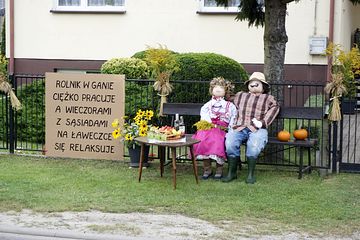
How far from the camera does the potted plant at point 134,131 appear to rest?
9445 millimetres

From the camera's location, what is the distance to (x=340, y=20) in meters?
16.3

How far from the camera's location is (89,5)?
18188mm

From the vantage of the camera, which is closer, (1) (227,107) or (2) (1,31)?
(1) (227,107)

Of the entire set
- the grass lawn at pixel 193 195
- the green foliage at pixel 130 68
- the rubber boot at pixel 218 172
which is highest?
the green foliage at pixel 130 68

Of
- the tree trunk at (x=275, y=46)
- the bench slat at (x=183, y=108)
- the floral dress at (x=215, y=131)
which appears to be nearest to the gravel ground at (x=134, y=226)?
the floral dress at (x=215, y=131)

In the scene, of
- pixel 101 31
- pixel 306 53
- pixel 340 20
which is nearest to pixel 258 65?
pixel 306 53

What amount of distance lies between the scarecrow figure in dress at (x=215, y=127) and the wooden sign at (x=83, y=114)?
4.93ft

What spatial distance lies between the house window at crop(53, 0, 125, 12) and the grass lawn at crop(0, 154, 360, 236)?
8.76 m

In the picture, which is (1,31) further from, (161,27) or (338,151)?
(338,151)

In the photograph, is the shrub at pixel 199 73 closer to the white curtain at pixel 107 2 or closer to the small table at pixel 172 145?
the small table at pixel 172 145

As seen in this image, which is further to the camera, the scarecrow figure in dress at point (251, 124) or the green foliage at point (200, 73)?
the green foliage at point (200, 73)

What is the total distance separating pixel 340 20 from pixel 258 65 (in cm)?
234

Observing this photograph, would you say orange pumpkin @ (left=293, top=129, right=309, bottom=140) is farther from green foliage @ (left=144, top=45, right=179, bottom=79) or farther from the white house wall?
the white house wall

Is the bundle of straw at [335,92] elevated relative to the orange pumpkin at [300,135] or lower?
elevated
